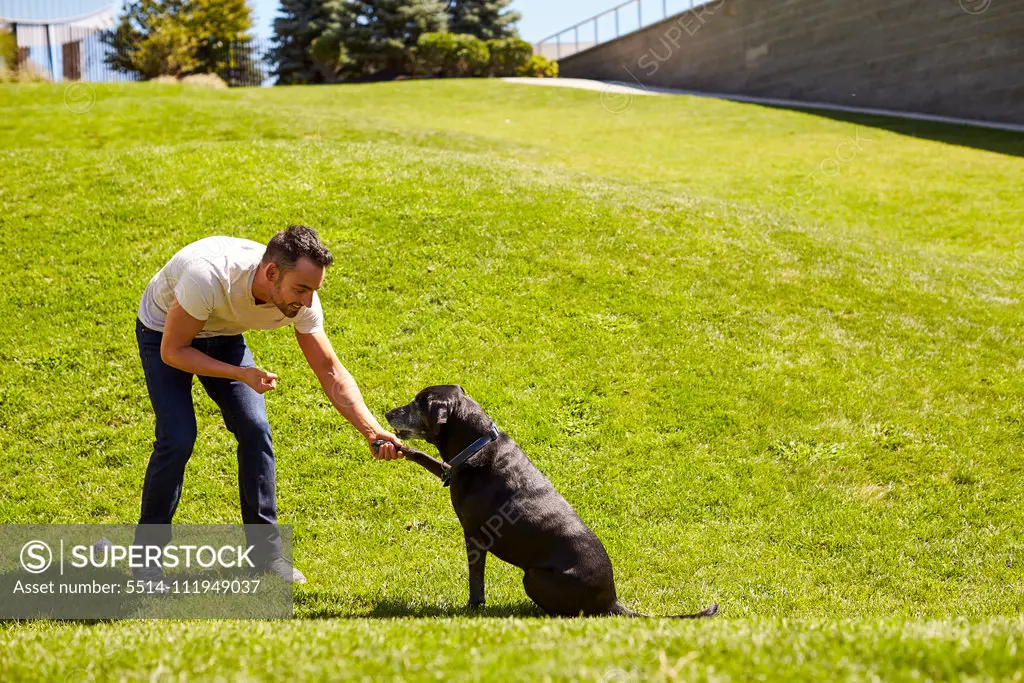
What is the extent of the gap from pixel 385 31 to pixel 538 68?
7.71 meters

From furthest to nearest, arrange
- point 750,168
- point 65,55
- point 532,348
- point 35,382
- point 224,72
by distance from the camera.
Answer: point 224,72 < point 65,55 < point 750,168 < point 532,348 < point 35,382

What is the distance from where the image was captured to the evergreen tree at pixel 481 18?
42.2 meters

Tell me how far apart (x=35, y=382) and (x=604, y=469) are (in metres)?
5.36

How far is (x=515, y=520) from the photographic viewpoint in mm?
4543

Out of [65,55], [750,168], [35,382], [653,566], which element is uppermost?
[65,55]

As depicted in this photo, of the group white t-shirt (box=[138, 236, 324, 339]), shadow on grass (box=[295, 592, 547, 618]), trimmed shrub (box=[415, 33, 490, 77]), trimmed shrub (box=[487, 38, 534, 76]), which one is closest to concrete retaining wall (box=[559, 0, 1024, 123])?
trimmed shrub (box=[487, 38, 534, 76])

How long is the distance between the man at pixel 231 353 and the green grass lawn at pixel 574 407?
0.72m

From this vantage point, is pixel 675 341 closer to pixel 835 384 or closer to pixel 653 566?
pixel 835 384

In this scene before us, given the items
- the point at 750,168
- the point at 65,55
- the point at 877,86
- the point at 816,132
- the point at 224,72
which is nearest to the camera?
the point at 750,168

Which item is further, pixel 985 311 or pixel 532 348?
pixel 985 311

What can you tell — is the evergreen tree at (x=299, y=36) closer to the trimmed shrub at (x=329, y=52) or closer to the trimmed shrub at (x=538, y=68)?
the trimmed shrub at (x=329, y=52)

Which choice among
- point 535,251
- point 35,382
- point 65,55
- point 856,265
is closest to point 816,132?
point 856,265

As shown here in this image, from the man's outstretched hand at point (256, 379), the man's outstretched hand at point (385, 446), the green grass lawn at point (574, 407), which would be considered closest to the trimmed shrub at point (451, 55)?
the green grass lawn at point (574, 407)

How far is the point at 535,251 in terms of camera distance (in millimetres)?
10297
